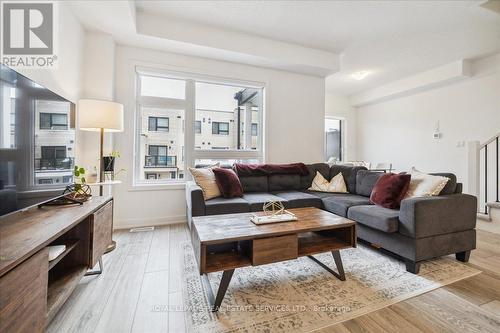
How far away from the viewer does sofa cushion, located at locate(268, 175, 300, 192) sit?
11.4ft

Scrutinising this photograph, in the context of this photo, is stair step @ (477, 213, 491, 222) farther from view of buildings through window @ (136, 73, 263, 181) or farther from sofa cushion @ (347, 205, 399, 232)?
view of buildings through window @ (136, 73, 263, 181)

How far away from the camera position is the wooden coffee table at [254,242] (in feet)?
4.98

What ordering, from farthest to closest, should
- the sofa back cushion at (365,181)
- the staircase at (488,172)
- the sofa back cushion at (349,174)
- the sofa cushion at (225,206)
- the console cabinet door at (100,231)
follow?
the staircase at (488,172)
the sofa back cushion at (349,174)
the sofa back cushion at (365,181)
the sofa cushion at (225,206)
the console cabinet door at (100,231)

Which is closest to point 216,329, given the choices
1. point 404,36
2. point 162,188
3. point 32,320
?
point 32,320

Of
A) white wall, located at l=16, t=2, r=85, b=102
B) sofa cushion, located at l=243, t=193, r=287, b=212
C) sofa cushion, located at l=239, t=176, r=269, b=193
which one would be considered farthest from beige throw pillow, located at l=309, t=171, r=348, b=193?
white wall, located at l=16, t=2, r=85, b=102

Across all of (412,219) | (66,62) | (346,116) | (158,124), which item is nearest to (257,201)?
(412,219)

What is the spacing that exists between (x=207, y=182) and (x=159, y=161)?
1.14 metres

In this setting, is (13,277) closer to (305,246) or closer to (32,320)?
(32,320)

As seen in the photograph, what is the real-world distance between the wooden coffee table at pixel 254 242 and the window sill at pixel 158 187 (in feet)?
5.49

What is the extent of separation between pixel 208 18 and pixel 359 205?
9.81 ft

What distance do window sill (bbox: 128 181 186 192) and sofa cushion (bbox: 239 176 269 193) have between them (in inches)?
37.2

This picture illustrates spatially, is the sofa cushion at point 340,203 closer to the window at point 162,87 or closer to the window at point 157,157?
the window at point 157,157

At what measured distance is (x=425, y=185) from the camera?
7.61 feet

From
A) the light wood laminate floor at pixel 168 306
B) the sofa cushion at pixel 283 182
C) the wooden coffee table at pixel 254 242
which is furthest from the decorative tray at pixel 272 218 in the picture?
the sofa cushion at pixel 283 182
